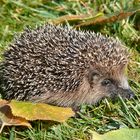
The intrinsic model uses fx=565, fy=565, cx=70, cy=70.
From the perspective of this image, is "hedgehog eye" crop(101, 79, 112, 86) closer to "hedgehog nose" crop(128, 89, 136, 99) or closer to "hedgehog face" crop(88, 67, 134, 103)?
"hedgehog face" crop(88, 67, 134, 103)

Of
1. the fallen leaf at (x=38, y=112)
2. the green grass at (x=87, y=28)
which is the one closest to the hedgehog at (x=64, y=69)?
the green grass at (x=87, y=28)

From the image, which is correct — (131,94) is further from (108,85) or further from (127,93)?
(108,85)

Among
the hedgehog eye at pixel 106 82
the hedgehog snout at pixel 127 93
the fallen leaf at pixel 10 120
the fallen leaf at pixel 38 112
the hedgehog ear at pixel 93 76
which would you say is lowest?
the fallen leaf at pixel 10 120

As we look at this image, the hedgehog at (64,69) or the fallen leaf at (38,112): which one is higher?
the hedgehog at (64,69)

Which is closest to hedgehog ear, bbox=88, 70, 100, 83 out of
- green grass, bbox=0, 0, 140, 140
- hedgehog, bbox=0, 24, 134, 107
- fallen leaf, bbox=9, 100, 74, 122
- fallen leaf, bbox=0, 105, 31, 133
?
hedgehog, bbox=0, 24, 134, 107

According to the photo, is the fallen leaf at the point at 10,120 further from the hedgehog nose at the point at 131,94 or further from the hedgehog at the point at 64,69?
the hedgehog nose at the point at 131,94

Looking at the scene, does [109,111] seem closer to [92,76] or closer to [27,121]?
[92,76]
